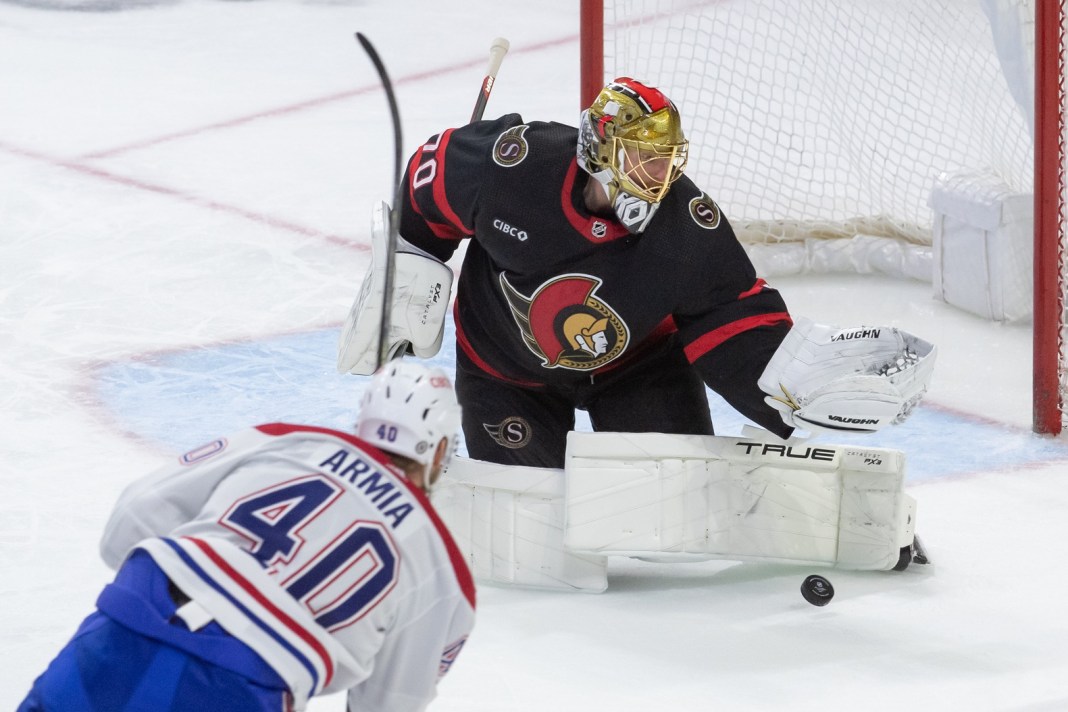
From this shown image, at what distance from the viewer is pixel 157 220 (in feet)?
17.0

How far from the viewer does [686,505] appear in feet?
9.31

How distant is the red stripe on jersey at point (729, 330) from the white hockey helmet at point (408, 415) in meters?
1.08

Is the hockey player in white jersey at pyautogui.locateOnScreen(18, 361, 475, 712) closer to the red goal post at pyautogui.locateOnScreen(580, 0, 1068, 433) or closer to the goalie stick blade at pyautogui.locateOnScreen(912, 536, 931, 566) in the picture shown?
the goalie stick blade at pyautogui.locateOnScreen(912, 536, 931, 566)

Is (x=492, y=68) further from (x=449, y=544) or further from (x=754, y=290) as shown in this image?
(x=449, y=544)

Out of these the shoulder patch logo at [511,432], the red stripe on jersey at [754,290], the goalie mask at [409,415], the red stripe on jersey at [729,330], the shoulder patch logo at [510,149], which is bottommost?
the shoulder patch logo at [511,432]

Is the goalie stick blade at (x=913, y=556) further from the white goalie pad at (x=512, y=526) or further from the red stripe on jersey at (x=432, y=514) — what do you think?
the red stripe on jersey at (x=432, y=514)

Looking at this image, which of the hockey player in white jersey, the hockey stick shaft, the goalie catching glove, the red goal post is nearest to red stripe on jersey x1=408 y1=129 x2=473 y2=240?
the hockey stick shaft

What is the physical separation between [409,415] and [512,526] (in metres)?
1.11

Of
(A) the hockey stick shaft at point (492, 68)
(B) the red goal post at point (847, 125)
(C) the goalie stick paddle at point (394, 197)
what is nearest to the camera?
(C) the goalie stick paddle at point (394, 197)

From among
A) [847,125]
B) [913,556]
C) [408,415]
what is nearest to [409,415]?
[408,415]

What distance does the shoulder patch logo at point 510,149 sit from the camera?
2848 millimetres

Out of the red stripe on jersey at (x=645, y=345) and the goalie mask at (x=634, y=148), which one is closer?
the goalie mask at (x=634, y=148)

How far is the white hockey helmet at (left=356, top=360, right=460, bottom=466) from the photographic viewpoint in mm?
1775

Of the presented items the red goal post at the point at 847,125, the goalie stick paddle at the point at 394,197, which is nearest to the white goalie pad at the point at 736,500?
the goalie stick paddle at the point at 394,197
